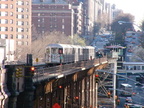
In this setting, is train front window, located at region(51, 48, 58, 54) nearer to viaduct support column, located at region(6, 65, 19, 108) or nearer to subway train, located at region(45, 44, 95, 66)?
subway train, located at region(45, 44, 95, 66)

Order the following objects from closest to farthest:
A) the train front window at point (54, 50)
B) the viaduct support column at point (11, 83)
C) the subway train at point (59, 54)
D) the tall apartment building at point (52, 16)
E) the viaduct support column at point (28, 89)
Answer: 1. the viaduct support column at point (11, 83)
2. the viaduct support column at point (28, 89)
3. the subway train at point (59, 54)
4. the train front window at point (54, 50)
5. the tall apartment building at point (52, 16)

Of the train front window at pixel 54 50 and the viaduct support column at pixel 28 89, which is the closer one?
the viaduct support column at pixel 28 89

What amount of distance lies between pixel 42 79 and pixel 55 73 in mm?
5949

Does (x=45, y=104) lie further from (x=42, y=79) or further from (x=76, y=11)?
(x=76, y=11)

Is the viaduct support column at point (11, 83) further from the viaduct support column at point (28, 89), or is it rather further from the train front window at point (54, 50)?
the train front window at point (54, 50)

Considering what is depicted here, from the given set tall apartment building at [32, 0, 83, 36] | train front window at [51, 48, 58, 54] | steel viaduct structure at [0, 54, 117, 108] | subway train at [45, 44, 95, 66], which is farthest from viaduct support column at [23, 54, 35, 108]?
tall apartment building at [32, 0, 83, 36]

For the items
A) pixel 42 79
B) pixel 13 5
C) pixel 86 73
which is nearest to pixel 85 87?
pixel 86 73

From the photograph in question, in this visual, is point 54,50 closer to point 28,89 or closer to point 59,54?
point 59,54

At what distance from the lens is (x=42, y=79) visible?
1081 inches

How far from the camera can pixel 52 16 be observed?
6531 inches

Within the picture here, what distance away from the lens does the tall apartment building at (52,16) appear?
165m

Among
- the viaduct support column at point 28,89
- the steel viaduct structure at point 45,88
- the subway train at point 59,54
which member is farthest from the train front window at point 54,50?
the viaduct support column at point 28,89

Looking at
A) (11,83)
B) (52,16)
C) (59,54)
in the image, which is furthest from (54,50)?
(52,16)

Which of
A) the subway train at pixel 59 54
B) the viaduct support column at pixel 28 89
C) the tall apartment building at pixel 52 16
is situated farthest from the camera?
the tall apartment building at pixel 52 16
